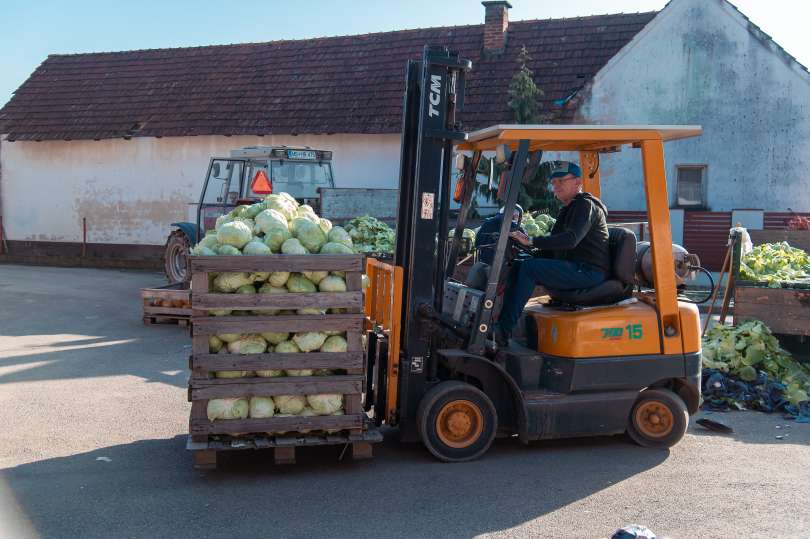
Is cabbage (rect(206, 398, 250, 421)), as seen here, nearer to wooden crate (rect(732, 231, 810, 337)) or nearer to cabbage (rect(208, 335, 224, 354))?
cabbage (rect(208, 335, 224, 354))

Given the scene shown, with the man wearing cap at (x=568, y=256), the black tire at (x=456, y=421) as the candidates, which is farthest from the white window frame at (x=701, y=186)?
the black tire at (x=456, y=421)

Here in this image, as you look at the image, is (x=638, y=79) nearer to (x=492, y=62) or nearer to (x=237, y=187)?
(x=492, y=62)

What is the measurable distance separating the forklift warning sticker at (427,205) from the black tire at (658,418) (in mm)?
2182

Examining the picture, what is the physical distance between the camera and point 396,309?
6277mm

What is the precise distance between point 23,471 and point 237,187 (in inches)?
398

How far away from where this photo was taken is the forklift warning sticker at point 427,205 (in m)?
6.41

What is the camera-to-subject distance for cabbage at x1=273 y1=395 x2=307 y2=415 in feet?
19.6

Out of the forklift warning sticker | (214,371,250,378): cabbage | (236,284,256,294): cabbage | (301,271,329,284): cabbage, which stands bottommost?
(214,371,250,378): cabbage

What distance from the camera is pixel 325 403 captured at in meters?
6.00

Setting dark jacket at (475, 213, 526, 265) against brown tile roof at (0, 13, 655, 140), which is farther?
brown tile roof at (0, 13, 655, 140)

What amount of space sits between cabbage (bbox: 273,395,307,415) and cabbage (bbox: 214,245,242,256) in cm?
103

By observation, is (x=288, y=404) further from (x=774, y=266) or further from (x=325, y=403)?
(x=774, y=266)

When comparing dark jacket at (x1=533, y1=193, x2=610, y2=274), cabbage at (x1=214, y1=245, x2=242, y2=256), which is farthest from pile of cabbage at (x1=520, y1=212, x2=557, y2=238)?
cabbage at (x1=214, y1=245, x2=242, y2=256)

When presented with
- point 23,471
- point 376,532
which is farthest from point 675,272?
point 23,471
